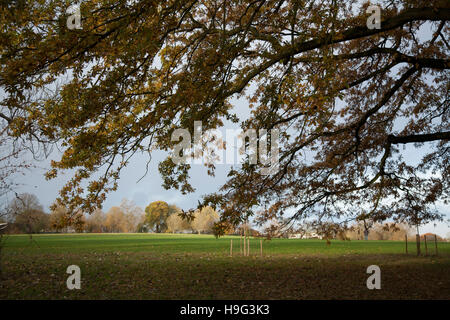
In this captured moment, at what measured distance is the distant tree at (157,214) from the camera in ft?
198

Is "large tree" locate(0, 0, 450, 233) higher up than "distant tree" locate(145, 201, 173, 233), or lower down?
higher up

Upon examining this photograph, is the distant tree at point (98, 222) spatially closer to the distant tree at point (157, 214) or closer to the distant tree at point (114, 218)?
the distant tree at point (114, 218)

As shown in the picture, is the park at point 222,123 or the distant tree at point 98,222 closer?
the park at point 222,123

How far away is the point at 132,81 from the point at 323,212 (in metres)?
6.83

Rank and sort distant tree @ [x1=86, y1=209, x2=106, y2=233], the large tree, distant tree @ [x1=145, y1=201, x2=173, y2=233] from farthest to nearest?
distant tree @ [x1=145, y1=201, x2=173, y2=233], distant tree @ [x1=86, y1=209, x2=106, y2=233], the large tree

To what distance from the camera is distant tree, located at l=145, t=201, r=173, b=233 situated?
60469 mm

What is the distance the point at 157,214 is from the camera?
60906 millimetres

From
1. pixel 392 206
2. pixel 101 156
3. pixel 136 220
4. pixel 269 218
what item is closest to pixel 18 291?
pixel 101 156

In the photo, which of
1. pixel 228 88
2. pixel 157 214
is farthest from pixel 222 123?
pixel 157 214

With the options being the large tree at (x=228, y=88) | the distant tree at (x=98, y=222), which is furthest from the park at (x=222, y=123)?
the distant tree at (x=98, y=222)

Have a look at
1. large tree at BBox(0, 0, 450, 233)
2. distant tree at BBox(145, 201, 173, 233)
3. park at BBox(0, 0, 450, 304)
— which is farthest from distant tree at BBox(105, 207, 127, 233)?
Answer: large tree at BBox(0, 0, 450, 233)

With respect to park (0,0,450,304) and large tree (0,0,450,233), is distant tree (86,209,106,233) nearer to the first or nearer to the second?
park (0,0,450,304)

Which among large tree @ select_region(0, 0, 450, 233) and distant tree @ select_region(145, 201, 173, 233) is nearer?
large tree @ select_region(0, 0, 450, 233)
